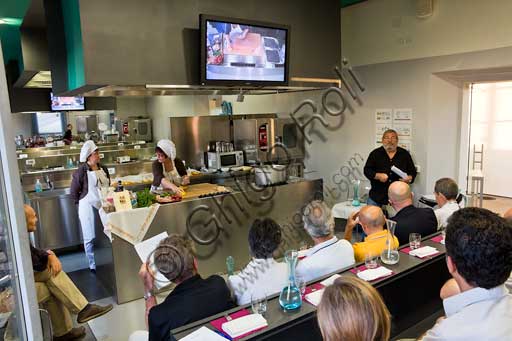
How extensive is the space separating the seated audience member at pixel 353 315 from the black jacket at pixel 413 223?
1965mm

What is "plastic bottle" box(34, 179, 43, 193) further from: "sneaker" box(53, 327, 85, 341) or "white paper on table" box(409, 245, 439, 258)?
"white paper on table" box(409, 245, 439, 258)

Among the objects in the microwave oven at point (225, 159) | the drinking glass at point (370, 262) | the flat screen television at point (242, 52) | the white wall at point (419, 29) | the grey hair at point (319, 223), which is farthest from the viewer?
the microwave oven at point (225, 159)

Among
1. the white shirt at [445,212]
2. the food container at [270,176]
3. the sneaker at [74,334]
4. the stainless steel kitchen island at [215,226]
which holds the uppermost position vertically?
the food container at [270,176]

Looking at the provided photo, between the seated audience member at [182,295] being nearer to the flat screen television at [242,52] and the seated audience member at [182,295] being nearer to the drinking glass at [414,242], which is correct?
the drinking glass at [414,242]

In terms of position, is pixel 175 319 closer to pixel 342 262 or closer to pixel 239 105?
pixel 342 262

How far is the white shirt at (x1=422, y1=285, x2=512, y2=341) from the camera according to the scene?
144cm

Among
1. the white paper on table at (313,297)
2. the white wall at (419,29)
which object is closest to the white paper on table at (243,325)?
the white paper on table at (313,297)

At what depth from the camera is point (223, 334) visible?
1.82 metres

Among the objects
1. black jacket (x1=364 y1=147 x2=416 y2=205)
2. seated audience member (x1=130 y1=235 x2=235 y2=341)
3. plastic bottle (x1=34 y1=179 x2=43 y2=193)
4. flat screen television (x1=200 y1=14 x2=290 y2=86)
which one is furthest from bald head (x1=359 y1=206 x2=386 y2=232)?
plastic bottle (x1=34 y1=179 x2=43 y2=193)

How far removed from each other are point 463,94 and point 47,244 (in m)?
5.70

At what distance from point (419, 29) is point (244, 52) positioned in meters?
2.39

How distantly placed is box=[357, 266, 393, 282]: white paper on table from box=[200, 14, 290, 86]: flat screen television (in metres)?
2.25

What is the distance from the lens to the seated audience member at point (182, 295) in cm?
195

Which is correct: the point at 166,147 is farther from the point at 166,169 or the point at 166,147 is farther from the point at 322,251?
the point at 322,251
